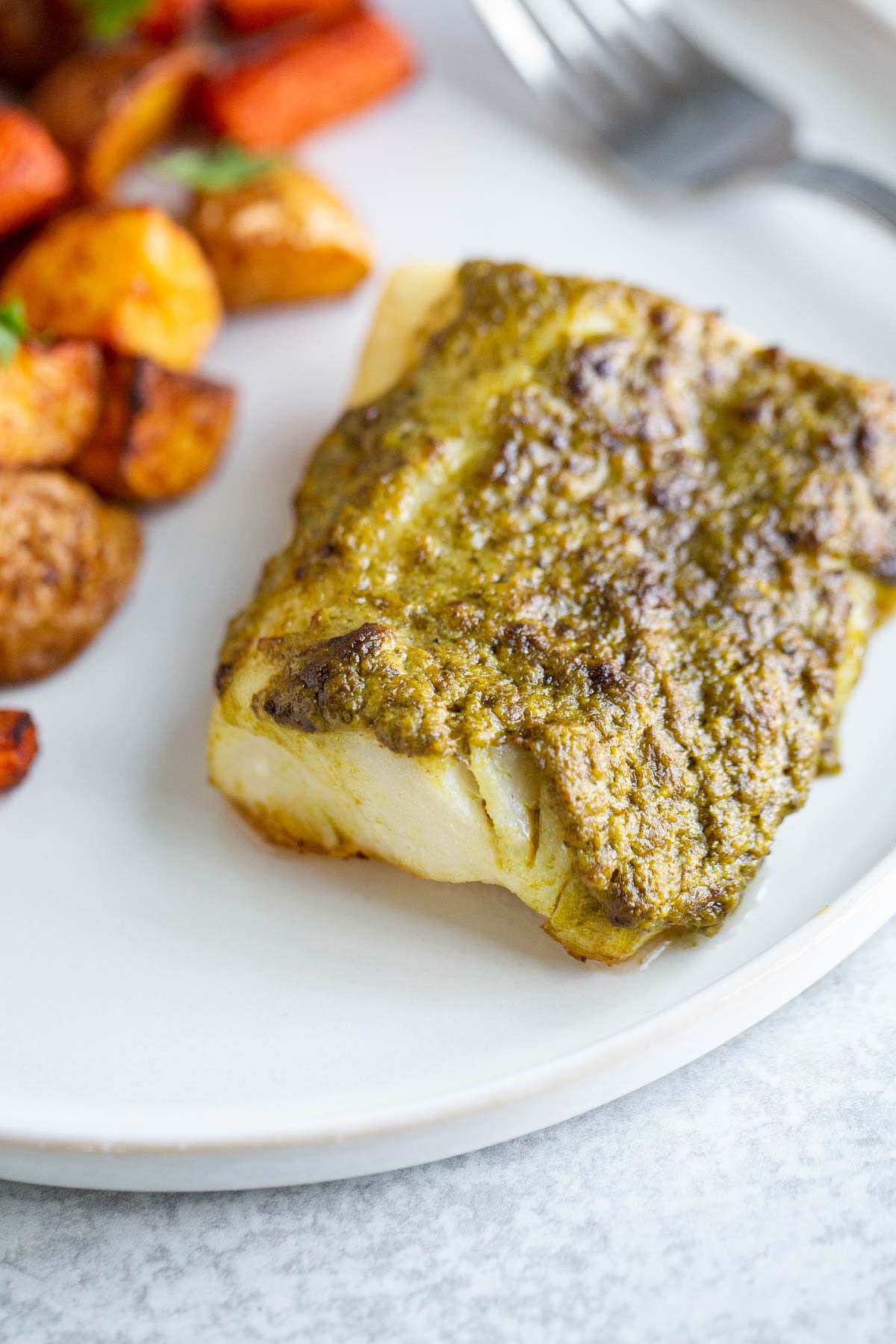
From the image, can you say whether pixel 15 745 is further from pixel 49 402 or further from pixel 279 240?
pixel 279 240

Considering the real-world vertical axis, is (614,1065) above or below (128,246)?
below

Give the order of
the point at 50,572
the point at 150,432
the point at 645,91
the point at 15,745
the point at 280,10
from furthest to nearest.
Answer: the point at 280,10 < the point at 645,91 < the point at 150,432 < the point at 50,572 < the point at 15,745

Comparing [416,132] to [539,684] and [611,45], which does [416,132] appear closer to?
[611,45]

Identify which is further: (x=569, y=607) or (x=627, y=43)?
(x=627, y=43)

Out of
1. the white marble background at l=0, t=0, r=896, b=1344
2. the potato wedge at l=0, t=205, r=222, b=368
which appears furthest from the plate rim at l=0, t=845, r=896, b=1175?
the potato wedge at l=0, t=205, r=222, b=368

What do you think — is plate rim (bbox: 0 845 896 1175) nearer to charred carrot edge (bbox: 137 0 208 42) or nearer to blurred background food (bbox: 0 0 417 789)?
blurred background food (bbox: 0 0 417 789)

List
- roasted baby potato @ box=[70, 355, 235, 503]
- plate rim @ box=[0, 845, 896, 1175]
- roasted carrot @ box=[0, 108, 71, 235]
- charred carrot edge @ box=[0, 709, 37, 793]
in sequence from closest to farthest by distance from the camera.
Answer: plate rim @ box=[0, 845, 896, 1175] → charred carrot edge @ box=[0, 709, 37, 793] → roasted baby potato @ box=[70, 355, 235, 503] → roasted carrot @ box=[0, 108, 71, 235]

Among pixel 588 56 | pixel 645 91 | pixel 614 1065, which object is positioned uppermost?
pixel 588 56

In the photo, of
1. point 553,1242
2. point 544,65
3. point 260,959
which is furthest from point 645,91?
point 553,1242
